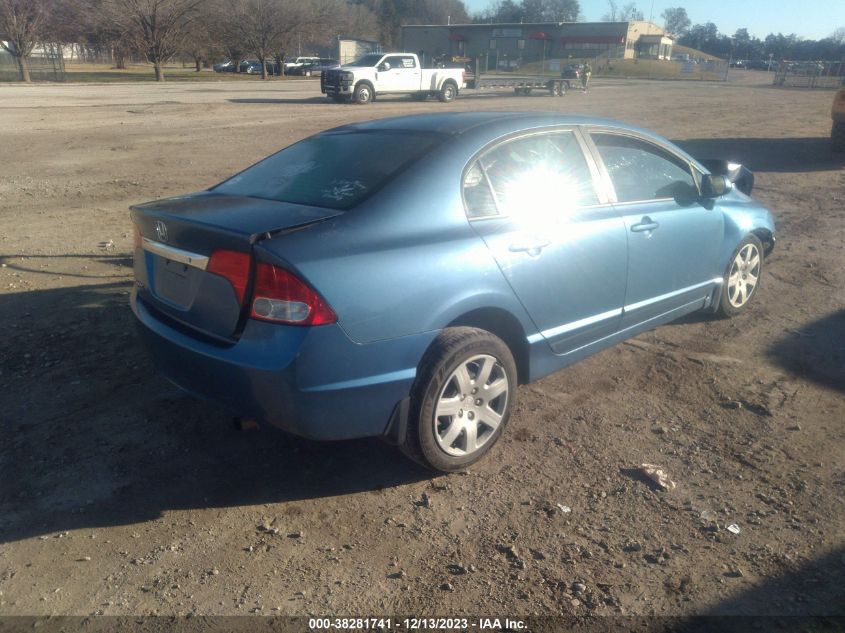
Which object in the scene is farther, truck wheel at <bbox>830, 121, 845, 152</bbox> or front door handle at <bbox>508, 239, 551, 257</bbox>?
truck wheel at <bbox>830, 121, 845, 152</bbox>

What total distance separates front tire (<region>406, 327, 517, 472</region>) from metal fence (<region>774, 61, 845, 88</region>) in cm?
5946

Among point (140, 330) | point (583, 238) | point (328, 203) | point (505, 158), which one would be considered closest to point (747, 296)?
point (583, 238)

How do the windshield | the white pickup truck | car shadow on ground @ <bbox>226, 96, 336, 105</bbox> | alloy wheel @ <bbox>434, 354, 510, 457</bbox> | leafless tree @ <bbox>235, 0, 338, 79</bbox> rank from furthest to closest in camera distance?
leafless tree @ <bbox>235, 0, 338, 79</bbox>
the windshield
car shadow on ground @ <bbox>226, 96, 336, 105</bbox>
the white pickup truck
alloy wheel @ <bbox>434, 354, 510, 457</bbox>

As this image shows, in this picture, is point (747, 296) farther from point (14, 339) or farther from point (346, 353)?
point (14, 339)

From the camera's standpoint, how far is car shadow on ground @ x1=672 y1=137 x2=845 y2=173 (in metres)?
14.0

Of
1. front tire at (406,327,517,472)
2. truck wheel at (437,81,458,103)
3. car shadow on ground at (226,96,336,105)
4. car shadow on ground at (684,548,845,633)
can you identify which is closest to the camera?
car shadow on ground at (684,548,845,633)

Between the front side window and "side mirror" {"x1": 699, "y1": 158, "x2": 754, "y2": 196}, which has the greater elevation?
the front side window

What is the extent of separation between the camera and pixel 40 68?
46.6m

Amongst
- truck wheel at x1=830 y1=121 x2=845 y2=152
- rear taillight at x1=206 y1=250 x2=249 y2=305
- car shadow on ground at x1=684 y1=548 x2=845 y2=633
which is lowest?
car shadow on ground at x1=684 y1=548 x2=845 y2=633

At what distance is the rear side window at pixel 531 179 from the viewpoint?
367cm

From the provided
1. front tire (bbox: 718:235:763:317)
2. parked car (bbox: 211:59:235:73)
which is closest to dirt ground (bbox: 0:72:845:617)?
front tire (bbox: 718:235:763:317)

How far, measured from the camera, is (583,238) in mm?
3984

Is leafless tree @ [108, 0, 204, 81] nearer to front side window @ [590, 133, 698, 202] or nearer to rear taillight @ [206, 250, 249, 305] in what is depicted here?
front side window @ [590, 133, 698, 202]

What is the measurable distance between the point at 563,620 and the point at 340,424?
1183 millimetres
